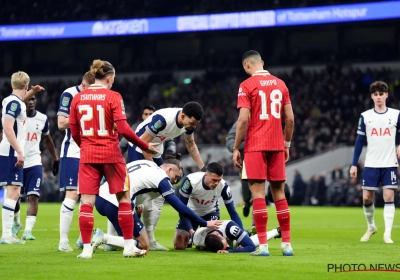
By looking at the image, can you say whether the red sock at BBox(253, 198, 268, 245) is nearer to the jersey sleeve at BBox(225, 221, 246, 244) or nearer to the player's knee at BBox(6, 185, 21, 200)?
the jersey sleeve at BBox(225, 221, 246, 244)

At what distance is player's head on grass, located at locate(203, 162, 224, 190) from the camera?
409 inches

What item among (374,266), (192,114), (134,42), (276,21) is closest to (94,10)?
(134,42)

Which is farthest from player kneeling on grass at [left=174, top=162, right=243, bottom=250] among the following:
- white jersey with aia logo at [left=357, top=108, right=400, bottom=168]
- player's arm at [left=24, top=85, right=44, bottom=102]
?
white jersey with aia logo at [left=357, top=108, right=400, bottom=168]

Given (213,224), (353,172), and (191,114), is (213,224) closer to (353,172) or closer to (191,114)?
(191,114)

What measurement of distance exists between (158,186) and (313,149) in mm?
25332

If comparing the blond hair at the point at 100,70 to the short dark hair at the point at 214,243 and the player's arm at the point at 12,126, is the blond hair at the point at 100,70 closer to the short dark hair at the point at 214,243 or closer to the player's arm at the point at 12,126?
the short dark hair at the point at 214,243

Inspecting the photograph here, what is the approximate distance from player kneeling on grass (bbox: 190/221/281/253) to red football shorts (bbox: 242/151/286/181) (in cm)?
105

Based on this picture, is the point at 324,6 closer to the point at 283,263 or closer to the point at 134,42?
the point at 134,42

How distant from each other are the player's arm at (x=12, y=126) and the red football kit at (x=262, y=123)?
140 inches

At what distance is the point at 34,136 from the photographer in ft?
44.9

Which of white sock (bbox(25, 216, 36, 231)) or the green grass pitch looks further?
white sock (bbox(25, 216, 36, 231))

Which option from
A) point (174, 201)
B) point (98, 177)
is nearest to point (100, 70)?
point (98, 177)

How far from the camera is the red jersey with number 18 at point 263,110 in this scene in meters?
9.50

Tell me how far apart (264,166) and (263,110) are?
2.14 ft
